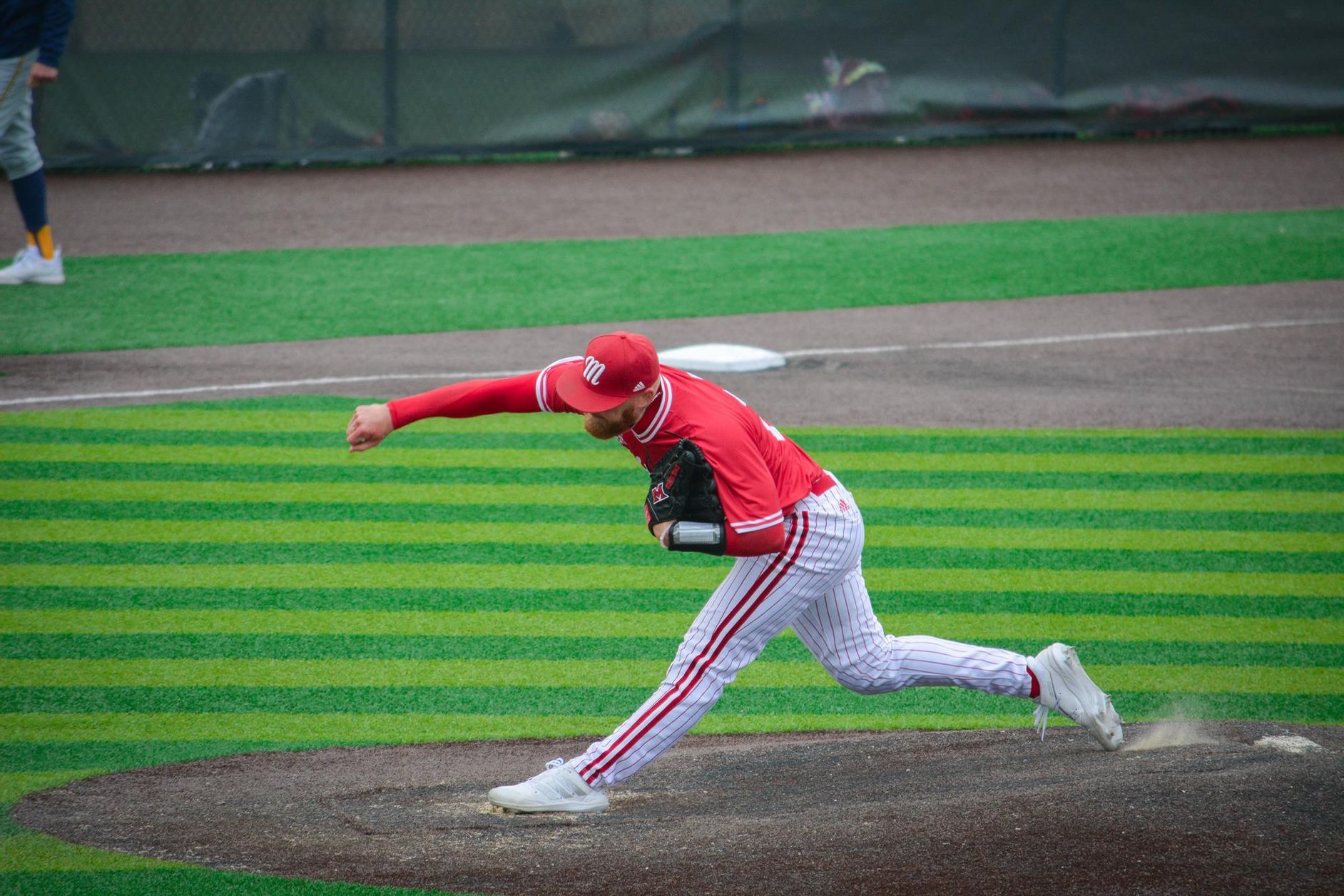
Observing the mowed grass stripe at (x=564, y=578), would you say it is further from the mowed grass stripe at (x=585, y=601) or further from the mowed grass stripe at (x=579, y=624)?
the mowed grass stripe at (x=579, y=624)

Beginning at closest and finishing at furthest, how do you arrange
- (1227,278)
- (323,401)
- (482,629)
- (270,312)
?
(482,629) → (323,401) → (270,312) → (1227,278)

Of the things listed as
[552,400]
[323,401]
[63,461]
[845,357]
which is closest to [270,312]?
[323,401]

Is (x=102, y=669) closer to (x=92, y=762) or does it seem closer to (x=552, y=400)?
(x=92, y=762)

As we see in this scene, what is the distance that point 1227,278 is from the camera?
444 inches

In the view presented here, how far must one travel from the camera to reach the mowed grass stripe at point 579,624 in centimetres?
521

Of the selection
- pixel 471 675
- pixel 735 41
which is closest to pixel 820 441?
pixel 471 675

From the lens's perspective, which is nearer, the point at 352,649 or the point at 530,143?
the point at 352,649

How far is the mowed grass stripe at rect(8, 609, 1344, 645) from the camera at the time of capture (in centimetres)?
521

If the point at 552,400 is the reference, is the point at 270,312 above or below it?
below

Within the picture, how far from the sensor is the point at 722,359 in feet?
→ 28.5

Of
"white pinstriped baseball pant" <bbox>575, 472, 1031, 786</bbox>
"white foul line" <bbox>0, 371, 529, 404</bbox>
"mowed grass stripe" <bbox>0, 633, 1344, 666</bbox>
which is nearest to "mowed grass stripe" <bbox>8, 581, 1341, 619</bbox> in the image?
"mowed grass stripe" <bbox>0, 633, 1344, 666</bbox>

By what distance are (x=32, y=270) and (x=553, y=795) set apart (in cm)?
802

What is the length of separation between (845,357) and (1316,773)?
5465mm

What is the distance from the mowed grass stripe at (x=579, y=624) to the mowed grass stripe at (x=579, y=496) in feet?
4.10
